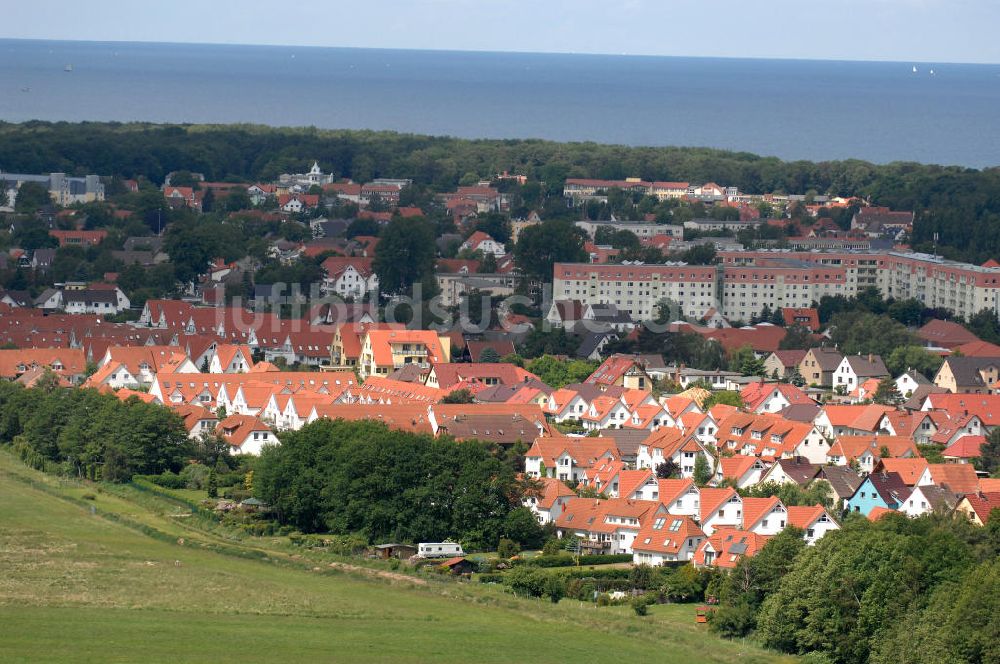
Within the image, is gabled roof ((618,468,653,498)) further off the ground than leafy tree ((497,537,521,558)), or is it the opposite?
gabled roof ((618,468,653,498))

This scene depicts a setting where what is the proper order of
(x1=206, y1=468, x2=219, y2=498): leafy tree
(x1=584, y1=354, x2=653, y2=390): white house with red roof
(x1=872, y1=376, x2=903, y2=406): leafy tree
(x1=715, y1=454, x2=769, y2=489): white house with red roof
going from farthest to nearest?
1. (x1=584, y1=354, x2=653, y2=390): white house with red roof
2. (x1=872, y1=376, x2=903, y2=406): leafy tree
3. (x1=715, y1=454, x2=769, y2=489): white house with red roof
4. (x1=206, y1=468, x2=219, y2=498): leafy tree

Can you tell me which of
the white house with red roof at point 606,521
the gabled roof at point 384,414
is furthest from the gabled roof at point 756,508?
the gabled roof at point 384,414

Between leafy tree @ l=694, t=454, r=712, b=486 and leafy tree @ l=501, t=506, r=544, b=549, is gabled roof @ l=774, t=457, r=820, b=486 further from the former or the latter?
leafy tree @ l=501, t=506, r=544, b=549

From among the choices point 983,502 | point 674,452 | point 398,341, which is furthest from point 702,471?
point 398,341

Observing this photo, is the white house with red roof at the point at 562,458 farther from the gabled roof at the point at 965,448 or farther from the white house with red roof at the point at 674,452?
the gabled roof at the point at 965,448

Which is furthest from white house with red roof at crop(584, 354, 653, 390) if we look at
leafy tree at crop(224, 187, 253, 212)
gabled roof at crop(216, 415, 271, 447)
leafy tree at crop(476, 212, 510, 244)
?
leafy tree at crop(224, 187, 253, 212)

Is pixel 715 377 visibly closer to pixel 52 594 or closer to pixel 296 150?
pixel 52 594

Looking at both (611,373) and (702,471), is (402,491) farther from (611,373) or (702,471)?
(611,373)
